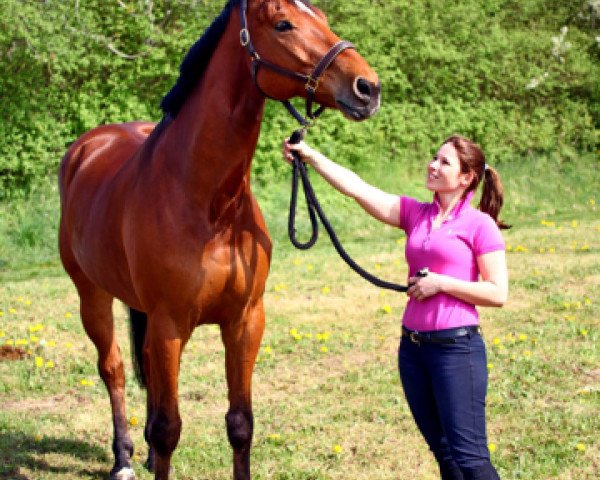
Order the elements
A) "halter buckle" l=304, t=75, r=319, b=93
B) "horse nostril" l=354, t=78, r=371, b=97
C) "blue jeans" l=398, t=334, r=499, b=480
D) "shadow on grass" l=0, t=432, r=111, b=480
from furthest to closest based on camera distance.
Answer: "shadow on grass" l=0, t=432, r=111, b=480 → "blue jeans" l=398, t=334, r=499, b=480 → "halter buckle" l=304, t=75, r=319, b=93 → "horse nostril" l=354, t=78, r=371, b=97

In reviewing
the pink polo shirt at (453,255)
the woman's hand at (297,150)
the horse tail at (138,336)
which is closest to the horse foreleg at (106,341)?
the horse tail at (138,336)

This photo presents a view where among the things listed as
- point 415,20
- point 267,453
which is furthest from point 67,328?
point 415,20

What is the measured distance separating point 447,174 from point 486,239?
30 centimetres

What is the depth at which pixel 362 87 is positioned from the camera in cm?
321

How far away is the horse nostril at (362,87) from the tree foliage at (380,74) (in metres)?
8.51

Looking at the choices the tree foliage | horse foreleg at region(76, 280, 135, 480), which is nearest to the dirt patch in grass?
horse foreleg at region(76, 280, 135, 480)

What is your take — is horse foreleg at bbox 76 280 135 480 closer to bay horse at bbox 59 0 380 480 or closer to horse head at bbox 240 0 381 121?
bay horse at bbox 59 0 380 480

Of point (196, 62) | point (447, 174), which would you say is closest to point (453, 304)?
point (447, 174)

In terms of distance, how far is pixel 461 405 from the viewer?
3.41m

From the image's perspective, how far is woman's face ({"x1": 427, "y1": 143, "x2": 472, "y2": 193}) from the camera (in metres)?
3.54

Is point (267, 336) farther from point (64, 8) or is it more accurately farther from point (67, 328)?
point (64, 8)

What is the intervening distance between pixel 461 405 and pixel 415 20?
39.6 ft

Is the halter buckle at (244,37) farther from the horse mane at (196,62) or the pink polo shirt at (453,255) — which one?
the pink polo shirt at (453,255)

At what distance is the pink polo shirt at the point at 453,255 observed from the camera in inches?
136
